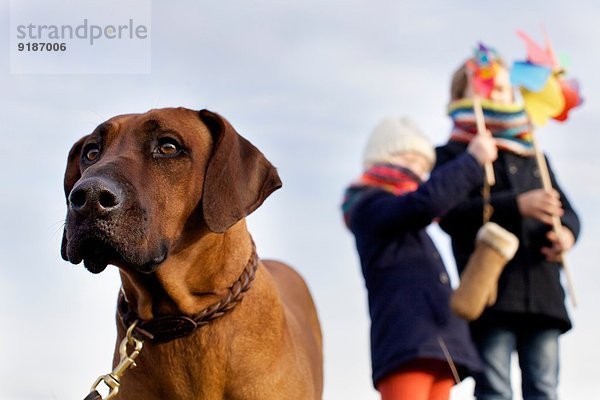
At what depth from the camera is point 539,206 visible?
20.3 feet

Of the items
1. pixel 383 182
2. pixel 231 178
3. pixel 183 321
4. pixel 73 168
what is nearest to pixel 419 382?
pixel 383 182

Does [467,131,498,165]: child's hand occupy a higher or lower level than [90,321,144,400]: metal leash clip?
higher

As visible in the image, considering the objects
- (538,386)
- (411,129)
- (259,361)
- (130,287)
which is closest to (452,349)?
(538,386)

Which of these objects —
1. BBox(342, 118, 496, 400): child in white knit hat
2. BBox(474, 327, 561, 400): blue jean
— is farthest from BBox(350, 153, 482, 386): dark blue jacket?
BBox(474, 327, 561, 400): blue jean

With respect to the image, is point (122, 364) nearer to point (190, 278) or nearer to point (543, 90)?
point (190, 278)

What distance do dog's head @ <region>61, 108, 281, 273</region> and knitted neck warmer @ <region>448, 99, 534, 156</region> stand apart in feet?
9.66

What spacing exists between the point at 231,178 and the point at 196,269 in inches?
15.0

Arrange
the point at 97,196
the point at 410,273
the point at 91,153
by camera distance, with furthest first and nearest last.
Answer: the point at 410,273, the point at 91,153, the point at 97,196

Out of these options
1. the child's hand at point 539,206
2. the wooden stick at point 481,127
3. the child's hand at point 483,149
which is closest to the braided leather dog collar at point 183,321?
the child's hand at point 483,149

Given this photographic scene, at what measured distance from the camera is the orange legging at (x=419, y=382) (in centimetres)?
548


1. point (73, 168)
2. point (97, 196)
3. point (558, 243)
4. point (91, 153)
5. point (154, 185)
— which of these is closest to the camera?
point (97, 196)

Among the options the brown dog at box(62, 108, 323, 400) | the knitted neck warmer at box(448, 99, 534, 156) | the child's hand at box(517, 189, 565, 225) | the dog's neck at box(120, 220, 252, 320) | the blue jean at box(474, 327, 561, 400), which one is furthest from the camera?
the knitted neck warmer at box(448, 99, 534, 156)

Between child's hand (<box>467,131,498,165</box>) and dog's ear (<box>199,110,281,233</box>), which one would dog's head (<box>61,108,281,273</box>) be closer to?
dog's ear (<box>199,110,281,233</box>)

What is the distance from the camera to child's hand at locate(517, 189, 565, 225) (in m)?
6.18
